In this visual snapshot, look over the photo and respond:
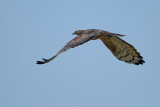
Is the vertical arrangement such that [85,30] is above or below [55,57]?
above

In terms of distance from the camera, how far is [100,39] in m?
16.1

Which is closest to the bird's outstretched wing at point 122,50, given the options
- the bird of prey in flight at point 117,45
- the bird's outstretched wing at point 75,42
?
the bird of prey in flight at point 117,45

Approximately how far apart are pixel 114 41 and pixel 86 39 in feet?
8.69

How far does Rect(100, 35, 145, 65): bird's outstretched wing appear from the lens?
52.5 ft

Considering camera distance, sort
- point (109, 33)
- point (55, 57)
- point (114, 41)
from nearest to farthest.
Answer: point (55, 57) → point (109, 33) → point (114, 41)

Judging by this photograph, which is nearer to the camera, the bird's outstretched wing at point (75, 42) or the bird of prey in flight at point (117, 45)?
the bird's outstretched wing at point (75, 42)

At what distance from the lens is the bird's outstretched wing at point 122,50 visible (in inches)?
630

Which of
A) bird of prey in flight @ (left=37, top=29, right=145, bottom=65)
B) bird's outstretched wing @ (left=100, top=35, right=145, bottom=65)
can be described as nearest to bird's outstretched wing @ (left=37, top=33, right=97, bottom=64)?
bird of prey in flight @ (left=37, top=29, right=145, bottom=65)

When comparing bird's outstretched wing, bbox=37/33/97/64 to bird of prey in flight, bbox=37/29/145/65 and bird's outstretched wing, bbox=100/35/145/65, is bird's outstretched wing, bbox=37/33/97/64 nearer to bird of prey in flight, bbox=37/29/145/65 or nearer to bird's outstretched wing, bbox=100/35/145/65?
bird of prey in flight, bbox=37/29/145/65

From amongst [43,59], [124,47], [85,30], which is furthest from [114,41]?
[43,59]

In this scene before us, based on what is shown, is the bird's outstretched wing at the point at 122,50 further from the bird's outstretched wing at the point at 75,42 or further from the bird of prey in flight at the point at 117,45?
the bird's outstretched wing at the point at 75,42

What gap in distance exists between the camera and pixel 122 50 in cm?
1644

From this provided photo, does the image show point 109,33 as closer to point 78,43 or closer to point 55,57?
point 78,43

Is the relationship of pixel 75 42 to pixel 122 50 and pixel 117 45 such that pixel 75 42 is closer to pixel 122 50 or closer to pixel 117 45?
pixel 117 45
